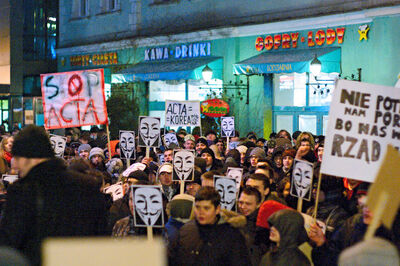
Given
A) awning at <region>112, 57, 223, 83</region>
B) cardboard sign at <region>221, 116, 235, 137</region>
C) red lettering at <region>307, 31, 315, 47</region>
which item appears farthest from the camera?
awning at <region>112, 57, 223, 83</region>

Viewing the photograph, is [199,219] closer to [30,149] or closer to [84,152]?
[30,149]

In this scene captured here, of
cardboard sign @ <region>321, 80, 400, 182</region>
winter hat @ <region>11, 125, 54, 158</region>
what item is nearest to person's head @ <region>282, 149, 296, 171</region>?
cardboard sign @ <region>321, 80, 400, 182</region>

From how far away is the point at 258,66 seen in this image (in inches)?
895

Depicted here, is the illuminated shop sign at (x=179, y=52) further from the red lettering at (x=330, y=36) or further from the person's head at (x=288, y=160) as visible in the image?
the person's head at (x=288, y=160)

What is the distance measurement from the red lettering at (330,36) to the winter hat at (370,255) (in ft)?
59.9

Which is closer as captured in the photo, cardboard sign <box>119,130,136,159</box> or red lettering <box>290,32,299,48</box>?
cardboard sign <box>119,130,136,159</box>

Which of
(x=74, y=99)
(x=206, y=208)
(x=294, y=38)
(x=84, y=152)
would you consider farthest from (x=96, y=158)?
(x=294, y=38)

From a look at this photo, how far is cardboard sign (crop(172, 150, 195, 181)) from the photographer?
10.8 meters

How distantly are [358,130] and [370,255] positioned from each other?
344 centimetres

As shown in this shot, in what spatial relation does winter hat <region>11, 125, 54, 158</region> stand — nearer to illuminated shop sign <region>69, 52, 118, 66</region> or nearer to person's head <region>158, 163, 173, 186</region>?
person's head <region>158, 163, 173, 186</region>

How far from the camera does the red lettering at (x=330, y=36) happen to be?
21.3 metres

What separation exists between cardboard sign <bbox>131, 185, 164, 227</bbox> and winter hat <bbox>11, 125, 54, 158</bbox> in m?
2.71

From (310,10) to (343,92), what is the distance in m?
16.0

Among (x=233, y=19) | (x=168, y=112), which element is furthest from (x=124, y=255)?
(x=233, y=19)
